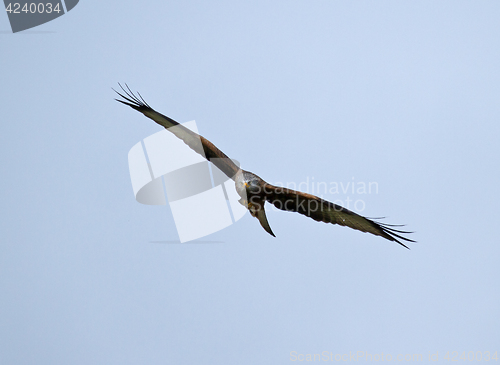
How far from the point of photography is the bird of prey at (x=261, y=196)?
21.0 feet

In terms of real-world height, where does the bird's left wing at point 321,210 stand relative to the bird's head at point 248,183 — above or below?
below

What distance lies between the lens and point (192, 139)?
665 centimetres

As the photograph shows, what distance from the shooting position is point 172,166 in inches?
309

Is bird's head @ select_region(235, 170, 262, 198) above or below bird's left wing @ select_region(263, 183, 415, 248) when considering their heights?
above

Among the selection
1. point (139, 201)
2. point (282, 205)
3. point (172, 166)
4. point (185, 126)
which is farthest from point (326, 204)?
point (139, 201)

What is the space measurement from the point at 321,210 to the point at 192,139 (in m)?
2.01

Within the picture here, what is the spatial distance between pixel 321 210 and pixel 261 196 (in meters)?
0.88

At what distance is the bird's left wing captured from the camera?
20.7ft

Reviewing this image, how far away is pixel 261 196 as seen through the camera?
256 inches

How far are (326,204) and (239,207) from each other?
4.83 feet

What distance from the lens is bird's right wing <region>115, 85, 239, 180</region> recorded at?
21.5 ft

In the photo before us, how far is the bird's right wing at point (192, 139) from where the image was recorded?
654cm

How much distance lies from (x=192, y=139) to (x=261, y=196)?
122cm

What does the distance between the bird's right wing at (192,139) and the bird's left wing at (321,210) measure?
2.21 feet
